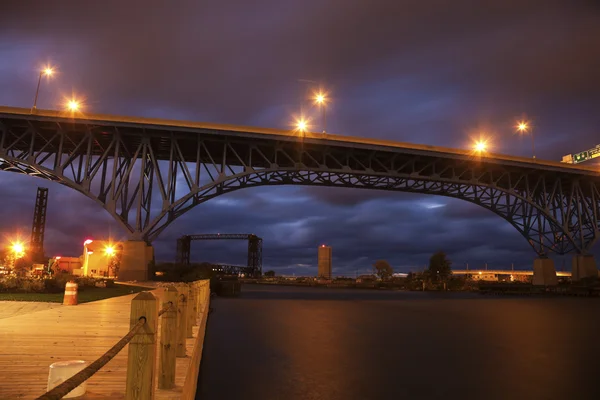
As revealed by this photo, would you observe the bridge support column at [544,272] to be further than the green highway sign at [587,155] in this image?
No

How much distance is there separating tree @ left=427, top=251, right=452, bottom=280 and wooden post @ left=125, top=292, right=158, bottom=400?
119m

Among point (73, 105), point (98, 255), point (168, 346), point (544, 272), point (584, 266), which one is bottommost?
point (168, 346)

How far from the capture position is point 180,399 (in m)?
5.44

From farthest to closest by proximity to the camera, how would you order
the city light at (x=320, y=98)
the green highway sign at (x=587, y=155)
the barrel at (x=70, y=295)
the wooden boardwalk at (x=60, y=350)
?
the green highway sign at (x=587, y=155) → the city light at (x=320, y=98) → the barrel at (x=70, y=295) → the wooden boardwalk at (x=60, y=350)

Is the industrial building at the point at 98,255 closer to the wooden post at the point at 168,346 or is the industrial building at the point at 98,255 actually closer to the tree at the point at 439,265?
the wooden post at the point at 168,346

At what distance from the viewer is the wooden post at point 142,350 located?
3799mm

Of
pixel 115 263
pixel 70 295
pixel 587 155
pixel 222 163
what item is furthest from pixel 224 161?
pixel 587 155

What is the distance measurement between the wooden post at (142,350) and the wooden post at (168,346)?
180 centimetres

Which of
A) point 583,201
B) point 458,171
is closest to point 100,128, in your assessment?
point 458,171

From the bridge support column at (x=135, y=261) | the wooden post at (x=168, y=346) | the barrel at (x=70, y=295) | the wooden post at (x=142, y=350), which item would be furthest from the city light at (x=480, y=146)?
the wooden post at (x=142, y=350)

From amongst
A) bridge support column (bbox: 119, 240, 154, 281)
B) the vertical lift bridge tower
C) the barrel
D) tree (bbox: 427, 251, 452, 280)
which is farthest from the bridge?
the vertical lift bridge tower

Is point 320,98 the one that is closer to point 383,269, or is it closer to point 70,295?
point 70,295

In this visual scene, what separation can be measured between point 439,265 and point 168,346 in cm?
11989

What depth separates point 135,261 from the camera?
40.7 meters
